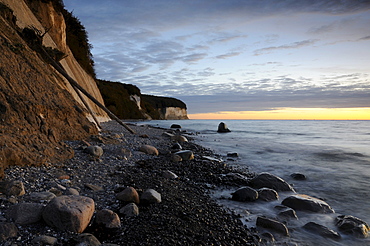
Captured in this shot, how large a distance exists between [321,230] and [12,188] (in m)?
4.91

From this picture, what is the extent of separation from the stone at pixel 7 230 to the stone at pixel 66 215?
0.32 metres

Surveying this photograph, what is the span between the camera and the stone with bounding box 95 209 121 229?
3062 mm

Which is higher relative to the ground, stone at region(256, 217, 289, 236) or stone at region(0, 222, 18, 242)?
stone at region(0, 222, 18, 242)


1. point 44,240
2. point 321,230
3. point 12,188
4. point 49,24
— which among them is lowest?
point 321,230

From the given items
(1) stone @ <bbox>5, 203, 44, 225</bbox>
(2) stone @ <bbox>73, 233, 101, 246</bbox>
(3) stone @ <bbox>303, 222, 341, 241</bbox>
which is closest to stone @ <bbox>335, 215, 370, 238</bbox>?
(3) stone @ <bbox>303, 222, 341, 241</bbox>

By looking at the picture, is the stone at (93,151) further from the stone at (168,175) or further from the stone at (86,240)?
the stone at (86,240)

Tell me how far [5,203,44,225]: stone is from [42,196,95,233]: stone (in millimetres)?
94

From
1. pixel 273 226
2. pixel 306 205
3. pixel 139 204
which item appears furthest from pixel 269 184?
pixel 139 204

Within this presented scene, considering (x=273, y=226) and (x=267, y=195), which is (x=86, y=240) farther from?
(x=267, y=195)

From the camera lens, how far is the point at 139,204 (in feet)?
12.7

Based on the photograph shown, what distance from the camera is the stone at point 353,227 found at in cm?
398

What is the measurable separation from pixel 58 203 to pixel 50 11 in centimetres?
1497

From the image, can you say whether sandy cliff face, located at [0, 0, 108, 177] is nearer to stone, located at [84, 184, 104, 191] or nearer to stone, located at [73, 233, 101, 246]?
stone, located at [84, 184, 104, 191]

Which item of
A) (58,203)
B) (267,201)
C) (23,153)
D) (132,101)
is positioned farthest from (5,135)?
(132,101)
